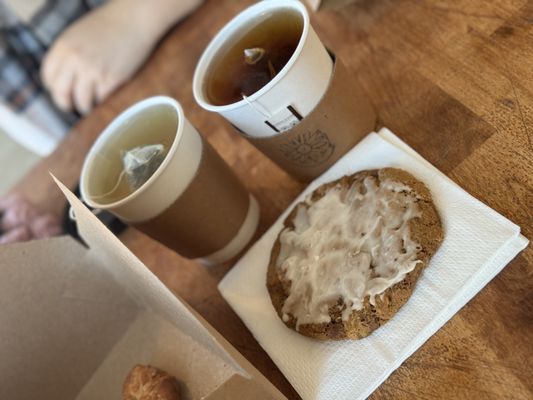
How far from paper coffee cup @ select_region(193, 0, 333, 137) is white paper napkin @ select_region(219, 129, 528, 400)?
6.5 inches

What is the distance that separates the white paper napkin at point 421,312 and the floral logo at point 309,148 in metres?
0.11

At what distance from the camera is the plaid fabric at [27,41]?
1.35m

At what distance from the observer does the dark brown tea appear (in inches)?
28.0

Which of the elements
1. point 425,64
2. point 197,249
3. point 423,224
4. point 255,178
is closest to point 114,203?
point 197,249

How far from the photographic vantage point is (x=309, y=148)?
742 millimetres

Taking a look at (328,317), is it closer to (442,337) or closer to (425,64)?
(442,337)

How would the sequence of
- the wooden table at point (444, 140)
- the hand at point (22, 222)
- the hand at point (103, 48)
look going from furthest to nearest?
the hand at point (103, 48), the hand at point (22, 222), the wooden table at point (444, 140)

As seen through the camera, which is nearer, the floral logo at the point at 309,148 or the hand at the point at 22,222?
the floral logo at the point at 309,148

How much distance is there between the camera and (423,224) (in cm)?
65

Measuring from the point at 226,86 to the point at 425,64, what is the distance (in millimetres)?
301

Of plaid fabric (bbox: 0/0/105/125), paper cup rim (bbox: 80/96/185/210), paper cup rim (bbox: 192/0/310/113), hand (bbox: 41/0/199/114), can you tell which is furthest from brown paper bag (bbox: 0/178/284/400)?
plaid fabric (bbox: 0/0/105/125)

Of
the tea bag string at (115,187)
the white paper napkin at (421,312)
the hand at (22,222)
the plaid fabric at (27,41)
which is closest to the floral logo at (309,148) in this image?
the white paper napkin at (421,312)

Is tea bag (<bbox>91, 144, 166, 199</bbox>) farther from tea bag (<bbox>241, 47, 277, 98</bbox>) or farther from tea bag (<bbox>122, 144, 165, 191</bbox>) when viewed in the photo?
tea bag (<bbox>241, 47, 277, 98</bbox>)

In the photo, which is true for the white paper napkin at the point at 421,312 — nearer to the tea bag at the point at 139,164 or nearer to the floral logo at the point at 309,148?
the floral logo at the point at 309,148
